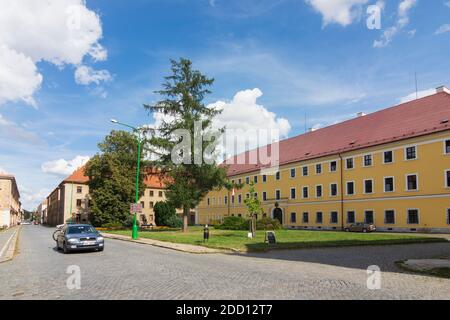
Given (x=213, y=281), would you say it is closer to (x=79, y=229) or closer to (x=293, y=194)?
(x=79, y=229)

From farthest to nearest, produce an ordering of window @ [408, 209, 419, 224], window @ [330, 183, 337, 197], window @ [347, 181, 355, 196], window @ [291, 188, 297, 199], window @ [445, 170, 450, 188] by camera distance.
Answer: window @ [291, 188, 297, 199]
window @ [330, 183, 337, 197]
window @ [347, 181, 355, 196]
window @ [408, 209, 419, 224]
window @ [445, 170, 450, 188]

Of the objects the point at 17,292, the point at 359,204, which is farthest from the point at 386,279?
the point at 359,204

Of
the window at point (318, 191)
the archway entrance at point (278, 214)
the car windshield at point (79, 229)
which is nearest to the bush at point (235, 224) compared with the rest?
the window at point (318, 191)

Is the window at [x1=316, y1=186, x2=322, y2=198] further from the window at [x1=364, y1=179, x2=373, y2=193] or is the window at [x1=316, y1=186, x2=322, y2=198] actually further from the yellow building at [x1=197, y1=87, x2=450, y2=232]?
the window at [x1=364, y1=179, x2=373, y2=193]

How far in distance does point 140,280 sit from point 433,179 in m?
37.0

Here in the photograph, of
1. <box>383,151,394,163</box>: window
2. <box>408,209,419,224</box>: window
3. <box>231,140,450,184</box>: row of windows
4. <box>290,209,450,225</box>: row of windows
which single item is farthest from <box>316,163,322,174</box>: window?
<box>408,209,419,224</box>: window

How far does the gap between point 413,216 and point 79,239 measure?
1372 inches

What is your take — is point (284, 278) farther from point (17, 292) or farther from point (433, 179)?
point (433, 179)

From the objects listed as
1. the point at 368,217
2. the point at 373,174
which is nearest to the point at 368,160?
the point at 373,174

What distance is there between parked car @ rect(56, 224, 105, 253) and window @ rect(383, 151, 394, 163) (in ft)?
114

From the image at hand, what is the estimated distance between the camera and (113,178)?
57.5 meters

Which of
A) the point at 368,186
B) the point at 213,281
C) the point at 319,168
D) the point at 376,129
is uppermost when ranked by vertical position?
the point at 376,129

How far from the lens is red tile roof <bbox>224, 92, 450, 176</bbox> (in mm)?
41219

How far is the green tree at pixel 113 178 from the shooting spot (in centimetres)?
5656
